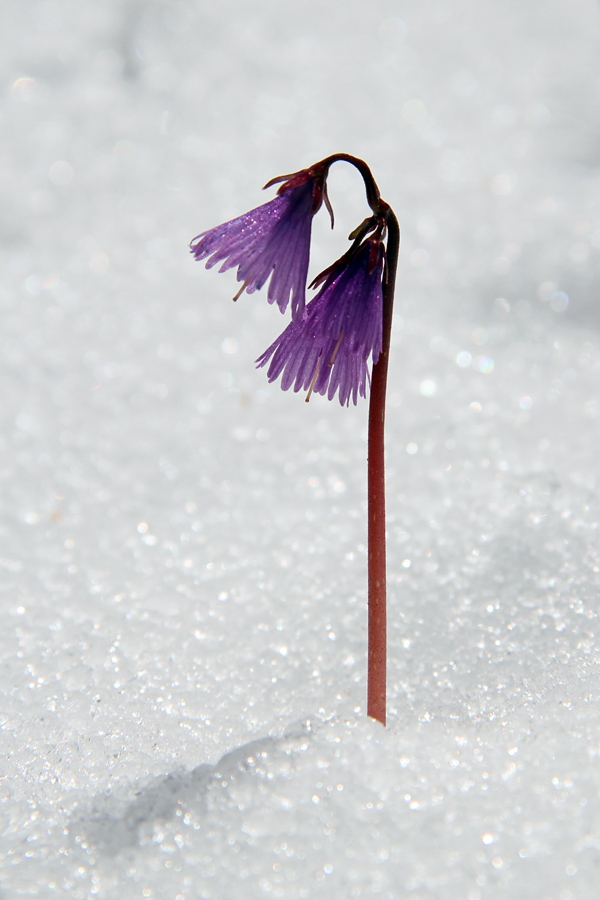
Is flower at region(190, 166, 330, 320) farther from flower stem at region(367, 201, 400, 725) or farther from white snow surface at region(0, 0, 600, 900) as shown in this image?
white snow surface at region(0, 0, 600, 900)

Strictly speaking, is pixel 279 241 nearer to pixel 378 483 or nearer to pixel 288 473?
pixel 378 483

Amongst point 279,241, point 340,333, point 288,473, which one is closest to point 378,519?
point 340,333

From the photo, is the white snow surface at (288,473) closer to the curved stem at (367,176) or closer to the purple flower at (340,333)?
the purple flower at (340,333)

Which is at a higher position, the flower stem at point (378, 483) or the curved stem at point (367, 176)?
Result: the curved stem at point (367, 176)

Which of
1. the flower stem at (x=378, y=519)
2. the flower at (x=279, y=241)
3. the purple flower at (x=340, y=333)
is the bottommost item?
the flower stem at (x=378, y=519)

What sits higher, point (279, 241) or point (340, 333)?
point (279, 241)

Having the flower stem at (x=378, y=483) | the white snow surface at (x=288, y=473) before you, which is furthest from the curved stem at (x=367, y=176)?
the white snow surface at (x=288, y=473)

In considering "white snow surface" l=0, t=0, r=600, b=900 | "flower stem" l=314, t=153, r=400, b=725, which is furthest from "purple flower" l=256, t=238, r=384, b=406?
"white snow surface" l=0, t=0, r=600, b=900
